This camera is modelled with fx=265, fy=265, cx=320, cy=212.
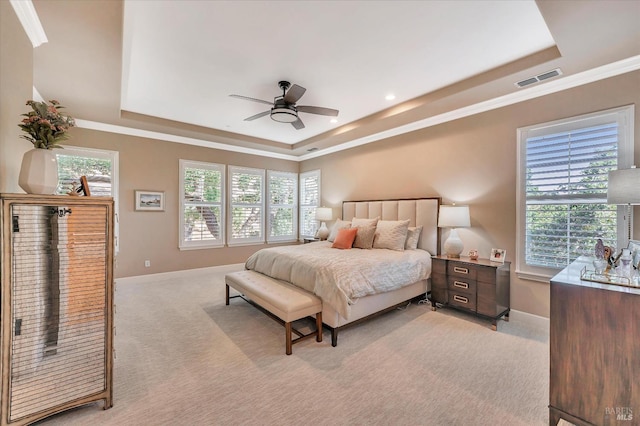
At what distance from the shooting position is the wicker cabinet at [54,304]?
1.54 m

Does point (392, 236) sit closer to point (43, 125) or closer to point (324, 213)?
point (324, 213)

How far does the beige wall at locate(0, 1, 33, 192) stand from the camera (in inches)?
69.5

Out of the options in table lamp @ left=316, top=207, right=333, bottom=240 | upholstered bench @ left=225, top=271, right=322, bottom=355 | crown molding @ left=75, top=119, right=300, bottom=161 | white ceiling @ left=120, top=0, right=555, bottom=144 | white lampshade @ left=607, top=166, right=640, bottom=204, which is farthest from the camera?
table lamp @ left=316, top=207, right=333, bottom=240

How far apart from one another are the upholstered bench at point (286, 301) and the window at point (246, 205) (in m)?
2.92

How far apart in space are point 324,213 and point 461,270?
10.6ft

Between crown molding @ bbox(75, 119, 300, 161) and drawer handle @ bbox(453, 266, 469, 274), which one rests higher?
crown molding @ bbox(75, 119, 300, 161)

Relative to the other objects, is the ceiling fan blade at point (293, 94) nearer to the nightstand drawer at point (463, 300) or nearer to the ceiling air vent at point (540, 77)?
the ceiling air vent at point (540, 77)

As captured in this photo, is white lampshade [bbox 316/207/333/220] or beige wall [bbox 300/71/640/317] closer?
beige wall [bbox 300/71/640/317]

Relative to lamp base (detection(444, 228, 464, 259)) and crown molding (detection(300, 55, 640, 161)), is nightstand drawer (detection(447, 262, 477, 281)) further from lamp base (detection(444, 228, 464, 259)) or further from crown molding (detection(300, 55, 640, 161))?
crown molding (detection(300, 55, 640, 161))

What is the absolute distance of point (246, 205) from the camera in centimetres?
630

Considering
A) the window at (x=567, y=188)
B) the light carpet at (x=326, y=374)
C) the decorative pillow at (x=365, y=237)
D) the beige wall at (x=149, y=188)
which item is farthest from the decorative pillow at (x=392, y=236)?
the beige wall at (x=149, y=188)

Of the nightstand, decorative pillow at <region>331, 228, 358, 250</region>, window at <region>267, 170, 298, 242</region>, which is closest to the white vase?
decorative pillow at <region>331, 228, 358, 250</region>

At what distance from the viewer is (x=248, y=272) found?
3.88 meters

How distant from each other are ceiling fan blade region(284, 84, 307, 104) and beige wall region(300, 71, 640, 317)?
92.2 inches
